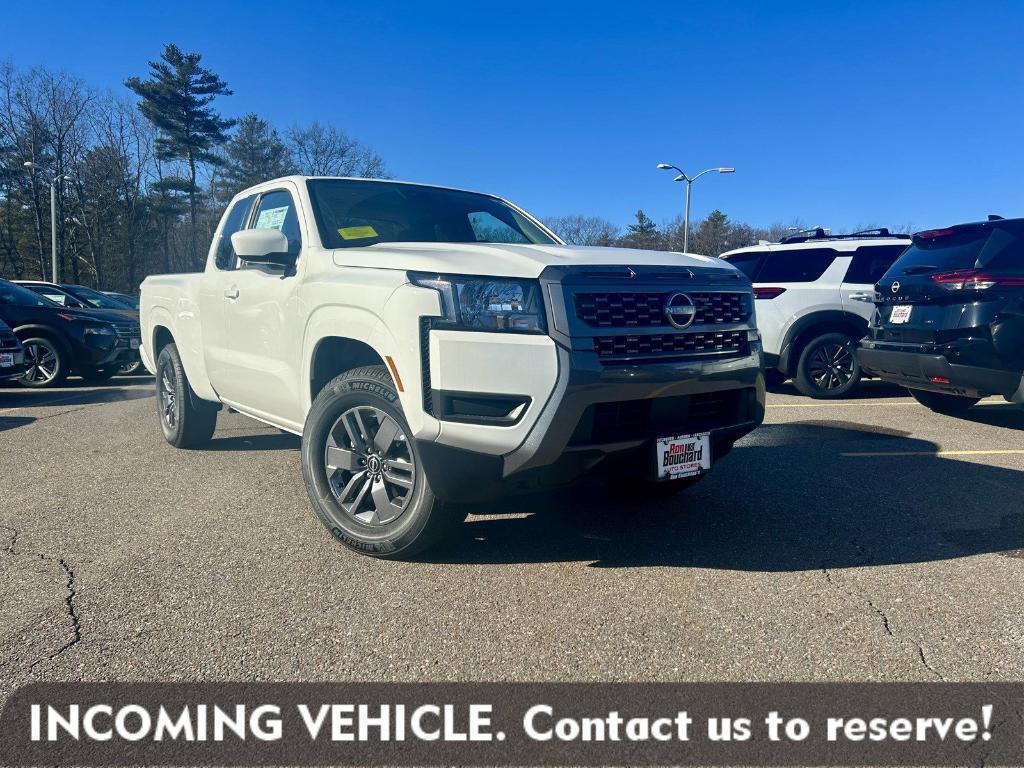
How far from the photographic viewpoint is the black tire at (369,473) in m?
3.25

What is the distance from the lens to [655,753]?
81.0 inches

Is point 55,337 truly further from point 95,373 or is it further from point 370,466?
point 370,466

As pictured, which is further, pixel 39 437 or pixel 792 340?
pixel 792 340

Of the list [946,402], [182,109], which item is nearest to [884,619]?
[946,402]

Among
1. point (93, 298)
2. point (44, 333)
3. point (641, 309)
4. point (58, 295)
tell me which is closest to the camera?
point (641, 309)

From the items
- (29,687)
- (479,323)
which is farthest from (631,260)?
(29,687)

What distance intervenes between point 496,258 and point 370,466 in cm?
115

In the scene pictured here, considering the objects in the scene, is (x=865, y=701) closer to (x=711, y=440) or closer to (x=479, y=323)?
(x=711, y=440)

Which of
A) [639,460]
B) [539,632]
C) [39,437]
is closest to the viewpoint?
[539,632]

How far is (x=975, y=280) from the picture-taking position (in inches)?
238

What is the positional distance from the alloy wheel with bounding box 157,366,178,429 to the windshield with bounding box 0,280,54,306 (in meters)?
5.78

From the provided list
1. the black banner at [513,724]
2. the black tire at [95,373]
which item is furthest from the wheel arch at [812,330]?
the black tire at [95,373]

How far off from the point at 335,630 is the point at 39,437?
→ 5.15m

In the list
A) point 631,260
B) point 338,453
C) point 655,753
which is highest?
point 631,260
